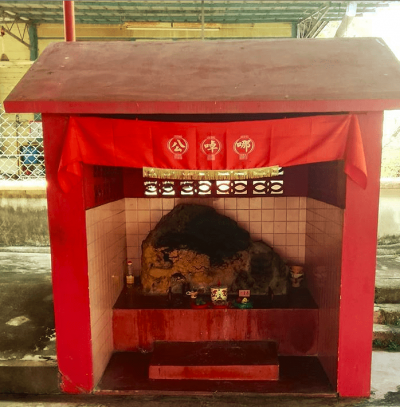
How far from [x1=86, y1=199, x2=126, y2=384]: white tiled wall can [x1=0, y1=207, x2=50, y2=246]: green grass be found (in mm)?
4003

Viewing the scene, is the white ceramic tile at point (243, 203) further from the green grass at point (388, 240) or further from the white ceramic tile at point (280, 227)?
the green grass at point (388, 240)

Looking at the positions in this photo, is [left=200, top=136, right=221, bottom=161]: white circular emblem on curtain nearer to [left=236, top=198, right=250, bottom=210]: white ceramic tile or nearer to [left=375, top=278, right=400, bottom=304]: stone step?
[left=236, top=198, right=250, bottom=210]: white ceramic tile

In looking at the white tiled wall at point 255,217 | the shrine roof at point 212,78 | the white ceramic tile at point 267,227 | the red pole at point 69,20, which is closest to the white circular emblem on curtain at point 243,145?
the shrine roof at point 212,78

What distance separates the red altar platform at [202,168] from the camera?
158 inches

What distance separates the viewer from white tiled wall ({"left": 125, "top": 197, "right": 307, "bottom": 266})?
20.9ft

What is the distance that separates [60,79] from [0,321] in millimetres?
3960

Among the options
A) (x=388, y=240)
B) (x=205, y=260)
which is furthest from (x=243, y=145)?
(x=388, y=240)

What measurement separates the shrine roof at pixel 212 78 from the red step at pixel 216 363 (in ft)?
10.9

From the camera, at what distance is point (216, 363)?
4895 mm

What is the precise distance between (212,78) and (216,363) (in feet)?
12.2

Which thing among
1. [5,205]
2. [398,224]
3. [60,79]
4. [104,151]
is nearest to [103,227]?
[104,151]

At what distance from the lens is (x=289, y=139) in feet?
13.3

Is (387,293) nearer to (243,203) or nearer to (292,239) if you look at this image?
(292,239)

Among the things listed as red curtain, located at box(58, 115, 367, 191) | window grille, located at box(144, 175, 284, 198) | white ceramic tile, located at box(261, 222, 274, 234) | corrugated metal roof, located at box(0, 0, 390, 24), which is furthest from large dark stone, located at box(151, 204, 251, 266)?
corrugated metal roof, located at box(0, 0, 390, 24)
